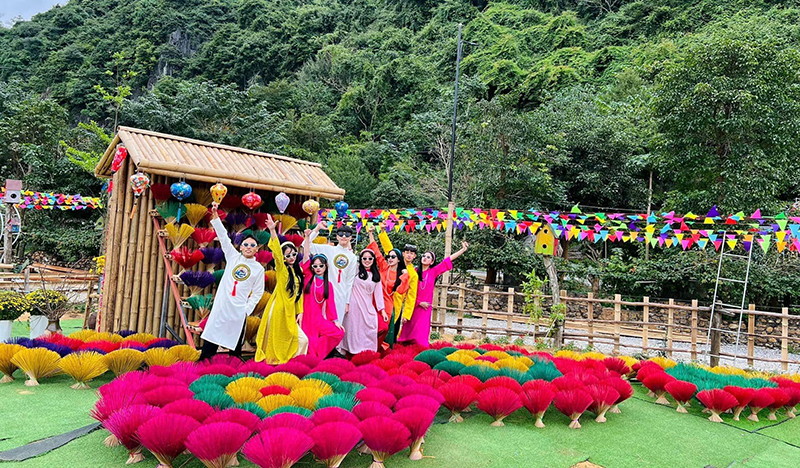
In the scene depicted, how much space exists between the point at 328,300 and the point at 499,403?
1.81 meters

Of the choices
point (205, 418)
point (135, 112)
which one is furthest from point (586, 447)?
point (135, 112)

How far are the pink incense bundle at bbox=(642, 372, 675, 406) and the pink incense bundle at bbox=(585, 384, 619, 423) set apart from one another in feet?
2.88

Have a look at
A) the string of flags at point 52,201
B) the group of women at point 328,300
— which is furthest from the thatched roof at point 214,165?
the string of flags at point 52,201

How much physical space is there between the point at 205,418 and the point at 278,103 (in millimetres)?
26134

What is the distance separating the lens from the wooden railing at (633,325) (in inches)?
285

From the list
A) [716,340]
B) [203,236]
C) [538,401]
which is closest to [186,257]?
[203,236]

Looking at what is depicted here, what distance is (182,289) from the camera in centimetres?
477

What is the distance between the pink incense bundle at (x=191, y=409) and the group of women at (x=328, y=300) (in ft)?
5.20

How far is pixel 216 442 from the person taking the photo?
207cm

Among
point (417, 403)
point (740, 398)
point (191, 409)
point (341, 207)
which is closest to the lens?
point (191, 409)

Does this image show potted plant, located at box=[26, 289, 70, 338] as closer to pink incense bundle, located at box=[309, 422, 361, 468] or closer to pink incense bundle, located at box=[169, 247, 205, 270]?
pink incense bundle, located at box=[169, 247, 205, 270]

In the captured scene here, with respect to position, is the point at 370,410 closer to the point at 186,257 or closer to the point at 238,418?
the point at 238,418

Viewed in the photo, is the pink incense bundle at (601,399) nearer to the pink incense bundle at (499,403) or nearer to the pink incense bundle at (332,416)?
the pink incense bundle at (499,403)

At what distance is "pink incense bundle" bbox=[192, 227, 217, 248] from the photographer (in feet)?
15.1
